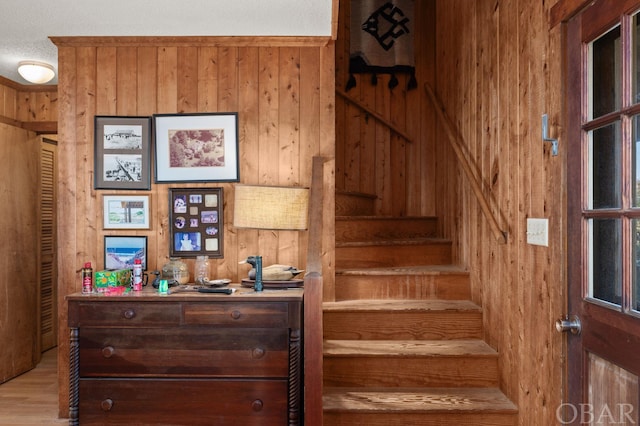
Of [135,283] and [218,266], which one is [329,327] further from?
[135,283]

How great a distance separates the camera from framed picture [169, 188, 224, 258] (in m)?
2.99

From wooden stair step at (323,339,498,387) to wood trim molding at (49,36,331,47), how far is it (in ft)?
6.20

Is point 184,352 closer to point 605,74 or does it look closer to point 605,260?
point 605,260

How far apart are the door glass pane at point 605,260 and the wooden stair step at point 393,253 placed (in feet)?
5.48

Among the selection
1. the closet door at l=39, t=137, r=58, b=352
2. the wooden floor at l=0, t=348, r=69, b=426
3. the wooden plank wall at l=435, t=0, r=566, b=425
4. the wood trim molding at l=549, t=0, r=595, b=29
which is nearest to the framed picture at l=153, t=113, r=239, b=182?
the wooden plank wall at l=435, t=0, r=566, b=425

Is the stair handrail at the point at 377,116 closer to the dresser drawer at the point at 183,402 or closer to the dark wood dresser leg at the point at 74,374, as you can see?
the dresser drawer at the point at 183,402

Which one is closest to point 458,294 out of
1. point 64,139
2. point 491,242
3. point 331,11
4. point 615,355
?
point 491,242

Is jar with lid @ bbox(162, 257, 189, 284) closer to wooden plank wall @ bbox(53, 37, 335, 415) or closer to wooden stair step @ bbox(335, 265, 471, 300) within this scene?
wooden plank wall @ bbox(53, 37, 335, 415)

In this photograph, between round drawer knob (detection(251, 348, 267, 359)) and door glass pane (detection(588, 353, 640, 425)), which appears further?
round drawer knob (detection(251, 348, 267, 359))

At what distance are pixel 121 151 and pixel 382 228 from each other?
1.96 m

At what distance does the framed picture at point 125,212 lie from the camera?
9.85 ft

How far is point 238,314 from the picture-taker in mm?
2488

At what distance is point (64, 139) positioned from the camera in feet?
9.86

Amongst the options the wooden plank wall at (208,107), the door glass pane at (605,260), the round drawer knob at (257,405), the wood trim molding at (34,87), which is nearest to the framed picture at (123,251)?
the wooden plank wall at (208,107)
